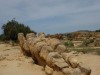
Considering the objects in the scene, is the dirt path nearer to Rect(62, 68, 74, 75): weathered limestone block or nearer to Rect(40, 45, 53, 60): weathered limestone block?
Rect(40, 45, 53, 60): weathered limestone block

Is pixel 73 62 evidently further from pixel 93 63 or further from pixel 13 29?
pixel 13 29

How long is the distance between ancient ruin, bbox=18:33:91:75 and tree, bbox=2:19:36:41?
26252mm

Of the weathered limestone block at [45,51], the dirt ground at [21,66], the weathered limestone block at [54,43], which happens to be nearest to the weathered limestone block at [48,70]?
the dirt ground at [21,66]

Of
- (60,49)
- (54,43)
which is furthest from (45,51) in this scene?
(54,43)

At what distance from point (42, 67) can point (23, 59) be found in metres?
2.55

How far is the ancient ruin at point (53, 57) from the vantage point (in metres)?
13.1

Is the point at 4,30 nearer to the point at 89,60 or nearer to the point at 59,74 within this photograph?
the point at 89,60

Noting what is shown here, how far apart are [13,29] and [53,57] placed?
31049mm

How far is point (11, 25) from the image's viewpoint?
46688 millimetres

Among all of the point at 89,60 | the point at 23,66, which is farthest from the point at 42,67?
the point at 89,60

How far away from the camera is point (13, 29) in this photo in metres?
45.4

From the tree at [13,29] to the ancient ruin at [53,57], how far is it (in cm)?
2625

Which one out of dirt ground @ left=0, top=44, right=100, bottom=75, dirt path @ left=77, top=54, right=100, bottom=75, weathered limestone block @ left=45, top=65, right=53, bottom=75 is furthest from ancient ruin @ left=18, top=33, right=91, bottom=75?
dirt path @ left=77, top=54, right=100, bottom=75

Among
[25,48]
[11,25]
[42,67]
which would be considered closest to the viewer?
[42,67]
